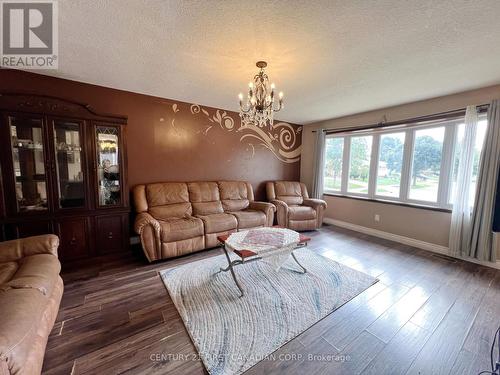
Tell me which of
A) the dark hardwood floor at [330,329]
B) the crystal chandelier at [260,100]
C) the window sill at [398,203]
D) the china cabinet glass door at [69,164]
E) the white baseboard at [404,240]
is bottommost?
the dark hardwood floor at [330,329]

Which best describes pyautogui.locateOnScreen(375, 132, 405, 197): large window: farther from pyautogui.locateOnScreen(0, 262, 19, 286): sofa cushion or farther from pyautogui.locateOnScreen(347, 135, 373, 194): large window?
pyautogui.locateOnScreen(0, 262, 19, 286): sofa cushion

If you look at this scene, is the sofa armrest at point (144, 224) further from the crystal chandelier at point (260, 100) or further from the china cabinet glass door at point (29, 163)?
the crystal chandelier at point (260, 100)

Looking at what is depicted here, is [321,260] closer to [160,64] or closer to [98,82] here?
[160,64]

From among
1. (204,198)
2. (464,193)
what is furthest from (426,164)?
(204,198)

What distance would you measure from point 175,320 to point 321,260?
77.5 inches

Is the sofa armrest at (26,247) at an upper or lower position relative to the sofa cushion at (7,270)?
upper

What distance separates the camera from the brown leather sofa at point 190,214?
2754mm

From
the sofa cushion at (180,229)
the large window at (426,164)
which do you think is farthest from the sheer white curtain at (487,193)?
the sofa cushion at (180,229)

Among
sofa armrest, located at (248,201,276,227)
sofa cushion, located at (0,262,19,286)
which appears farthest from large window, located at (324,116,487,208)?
sofa cushion, located at (0,262,19,286)

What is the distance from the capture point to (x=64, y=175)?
8.63 ft

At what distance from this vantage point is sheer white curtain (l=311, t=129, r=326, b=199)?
4.82 metres

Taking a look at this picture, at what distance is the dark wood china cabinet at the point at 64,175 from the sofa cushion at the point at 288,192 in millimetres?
2949

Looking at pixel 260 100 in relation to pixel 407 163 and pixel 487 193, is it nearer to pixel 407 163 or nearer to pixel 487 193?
pixel 407 163

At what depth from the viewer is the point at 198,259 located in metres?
2.91
